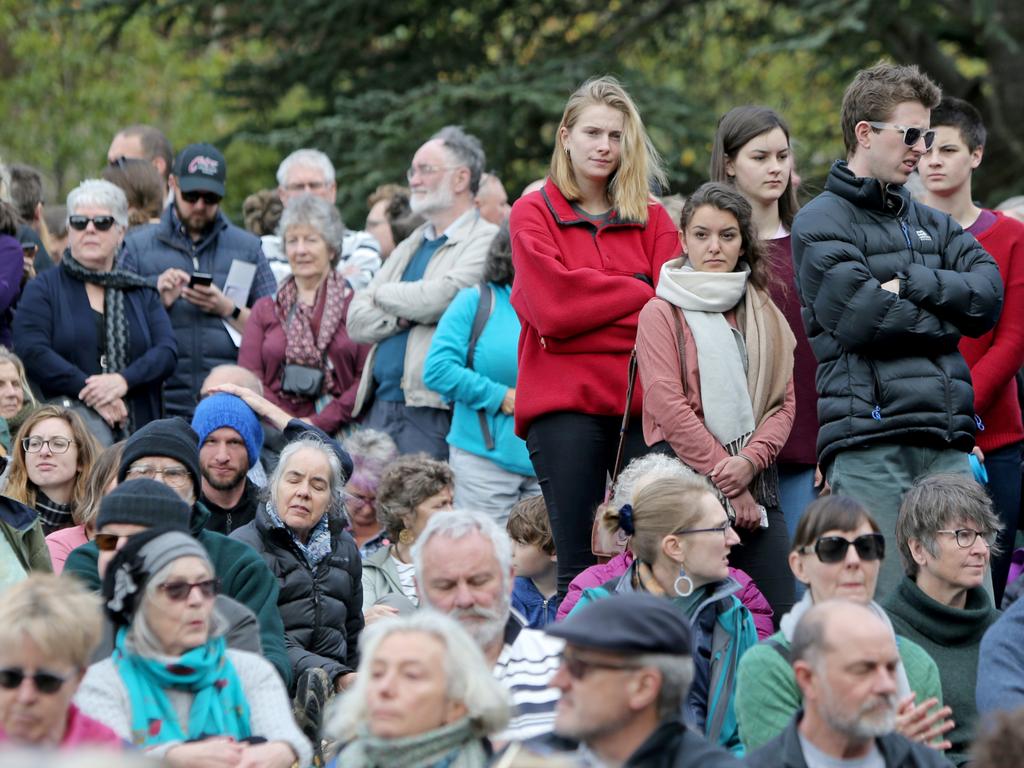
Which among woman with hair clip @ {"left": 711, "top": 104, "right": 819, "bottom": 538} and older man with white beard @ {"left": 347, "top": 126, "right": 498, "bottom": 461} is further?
Result: older man with white beard @ {"left": 347, "top": 126, "right": 498, "bottom": 461}

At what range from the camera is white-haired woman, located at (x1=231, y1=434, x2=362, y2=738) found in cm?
725

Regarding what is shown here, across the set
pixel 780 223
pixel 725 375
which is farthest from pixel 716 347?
pixel 780 223

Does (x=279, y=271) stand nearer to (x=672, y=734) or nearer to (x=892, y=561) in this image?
(x=892, y=561)

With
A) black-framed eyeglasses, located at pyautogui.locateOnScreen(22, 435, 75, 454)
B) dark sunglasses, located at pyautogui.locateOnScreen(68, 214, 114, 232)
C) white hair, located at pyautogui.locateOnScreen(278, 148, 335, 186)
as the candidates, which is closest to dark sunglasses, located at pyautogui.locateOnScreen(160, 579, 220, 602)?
black-framed eyeglasses, located at pyautogui.locateOnScreen(22, 435, 75, 454)

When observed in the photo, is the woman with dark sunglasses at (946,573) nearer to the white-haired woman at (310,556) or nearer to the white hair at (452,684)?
the white hair at (452,684)

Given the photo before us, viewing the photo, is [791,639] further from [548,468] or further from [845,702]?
[548,468]

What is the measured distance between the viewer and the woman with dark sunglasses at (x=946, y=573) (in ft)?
20.8

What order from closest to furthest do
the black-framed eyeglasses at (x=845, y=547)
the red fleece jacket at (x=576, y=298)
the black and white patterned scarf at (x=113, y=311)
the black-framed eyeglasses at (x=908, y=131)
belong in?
the black-framed eyeglasses at (x=845, y=547) < the black-framed eyeglasses at (x=908, y=131) < the red fleece jacket at (x=576, y=298) < the black and white patterned scarf at (x=113, y=311)

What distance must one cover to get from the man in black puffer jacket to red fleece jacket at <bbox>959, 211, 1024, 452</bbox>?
0.77m

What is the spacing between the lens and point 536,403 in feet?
23.6

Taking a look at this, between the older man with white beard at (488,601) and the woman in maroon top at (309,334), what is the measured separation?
12.9ft

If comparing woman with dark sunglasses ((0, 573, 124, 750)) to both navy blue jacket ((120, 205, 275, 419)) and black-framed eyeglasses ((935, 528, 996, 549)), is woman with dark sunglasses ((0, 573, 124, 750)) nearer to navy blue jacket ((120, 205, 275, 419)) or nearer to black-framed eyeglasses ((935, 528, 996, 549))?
black-framed eyeglasses ((935, 528, 996, 549))

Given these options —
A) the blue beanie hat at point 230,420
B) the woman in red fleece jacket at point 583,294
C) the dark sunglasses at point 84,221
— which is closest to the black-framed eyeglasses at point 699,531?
the woman in red fleece jacket at point 583,294

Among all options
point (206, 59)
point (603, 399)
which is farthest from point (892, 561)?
point (206, 59)
